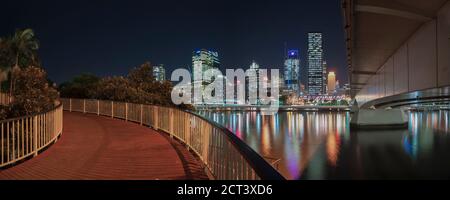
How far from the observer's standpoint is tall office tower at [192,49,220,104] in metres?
33.0

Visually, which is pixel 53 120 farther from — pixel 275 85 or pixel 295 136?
pixel 275 85

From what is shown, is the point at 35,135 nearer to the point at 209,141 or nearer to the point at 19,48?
the point at 209,141

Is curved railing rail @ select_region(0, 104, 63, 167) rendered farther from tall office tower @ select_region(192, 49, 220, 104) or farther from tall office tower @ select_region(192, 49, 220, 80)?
tall office tower @ select_region(192, 49, 220, 80)

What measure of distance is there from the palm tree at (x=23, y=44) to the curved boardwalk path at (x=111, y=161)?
115 feet

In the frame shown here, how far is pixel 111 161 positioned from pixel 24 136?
82.0 inches

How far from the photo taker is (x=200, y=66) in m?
59.6

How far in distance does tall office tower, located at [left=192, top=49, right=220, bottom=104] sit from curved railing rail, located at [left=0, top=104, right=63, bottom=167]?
21.4 m

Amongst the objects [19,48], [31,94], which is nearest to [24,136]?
[31,94]

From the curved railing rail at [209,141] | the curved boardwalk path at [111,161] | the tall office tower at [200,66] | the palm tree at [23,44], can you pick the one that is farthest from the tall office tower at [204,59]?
the curved boardwalk path at [111,161]

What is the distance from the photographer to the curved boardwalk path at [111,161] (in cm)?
630

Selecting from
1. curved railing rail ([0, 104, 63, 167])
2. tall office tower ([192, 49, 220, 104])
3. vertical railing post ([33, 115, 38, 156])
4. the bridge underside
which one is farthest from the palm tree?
the bridge underside
